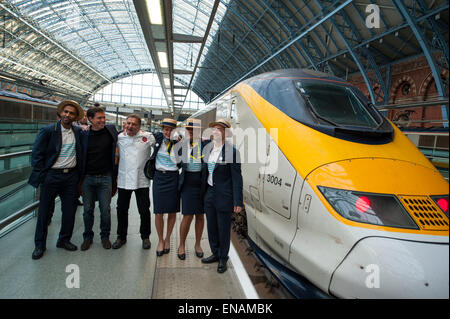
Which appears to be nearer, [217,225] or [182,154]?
[217,225]

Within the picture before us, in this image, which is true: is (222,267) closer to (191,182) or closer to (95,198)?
(191,182)

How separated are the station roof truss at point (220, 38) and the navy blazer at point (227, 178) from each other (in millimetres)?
2352

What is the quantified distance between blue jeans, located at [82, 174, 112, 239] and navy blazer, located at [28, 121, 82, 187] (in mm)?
450

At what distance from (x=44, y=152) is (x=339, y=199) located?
3.16m

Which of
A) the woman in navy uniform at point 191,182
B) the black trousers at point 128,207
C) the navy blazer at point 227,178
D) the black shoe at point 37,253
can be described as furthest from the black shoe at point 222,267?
the black shoe at point 37,253

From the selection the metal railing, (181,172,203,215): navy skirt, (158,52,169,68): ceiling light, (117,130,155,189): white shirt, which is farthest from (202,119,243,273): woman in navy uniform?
(158,52,169,68): ceiling light

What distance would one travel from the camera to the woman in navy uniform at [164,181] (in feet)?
11.8

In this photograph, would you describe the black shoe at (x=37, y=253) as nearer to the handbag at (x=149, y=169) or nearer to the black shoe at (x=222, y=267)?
the handbag at (x=149, y=169)

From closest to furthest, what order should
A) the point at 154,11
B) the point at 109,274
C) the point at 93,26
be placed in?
the point at 109,274
the point at 154,11
the point at 93,26

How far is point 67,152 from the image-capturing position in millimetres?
3498

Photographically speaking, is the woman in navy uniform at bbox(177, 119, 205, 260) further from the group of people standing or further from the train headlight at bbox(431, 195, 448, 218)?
the train headlight at bbox(431, 195, 448, 218)

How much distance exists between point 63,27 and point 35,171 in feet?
102

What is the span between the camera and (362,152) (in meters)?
2.76

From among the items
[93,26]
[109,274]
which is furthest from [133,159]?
[93,26]
